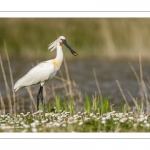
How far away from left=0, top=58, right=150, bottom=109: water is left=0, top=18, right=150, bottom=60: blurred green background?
741mm

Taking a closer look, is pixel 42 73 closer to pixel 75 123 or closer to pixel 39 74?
pixel 39 74

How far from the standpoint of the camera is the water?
19.1 metres

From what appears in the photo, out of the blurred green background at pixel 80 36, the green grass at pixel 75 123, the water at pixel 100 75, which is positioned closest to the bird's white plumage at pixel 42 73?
the green grass at pixel 75 123

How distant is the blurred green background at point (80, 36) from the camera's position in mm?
20656

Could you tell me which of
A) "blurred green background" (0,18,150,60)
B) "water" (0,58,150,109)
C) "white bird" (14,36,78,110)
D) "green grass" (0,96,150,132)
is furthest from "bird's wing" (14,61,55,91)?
"blurred green background" (0,18,150,60)

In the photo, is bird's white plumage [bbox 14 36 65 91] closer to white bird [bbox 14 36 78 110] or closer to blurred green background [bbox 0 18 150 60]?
white bird [bbox 14 36 78 110]

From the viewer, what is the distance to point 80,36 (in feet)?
71.0

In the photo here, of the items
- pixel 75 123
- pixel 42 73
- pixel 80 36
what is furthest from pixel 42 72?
pixel 80 36

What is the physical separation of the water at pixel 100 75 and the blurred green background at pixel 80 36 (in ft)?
2.43

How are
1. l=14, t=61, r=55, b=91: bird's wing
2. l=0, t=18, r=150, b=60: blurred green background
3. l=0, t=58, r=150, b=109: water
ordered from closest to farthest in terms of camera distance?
l=14, t=61, r=55, b=91: bird's wing < l=0, t=58, r=150, b=109: water < l=0, t=18, r=150, b=60: blurred green background

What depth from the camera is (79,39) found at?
70.2ft

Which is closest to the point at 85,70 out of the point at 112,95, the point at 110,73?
the point at 110,73

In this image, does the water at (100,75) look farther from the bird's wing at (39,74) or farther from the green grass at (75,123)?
Answer: the green grass at (75,123)
